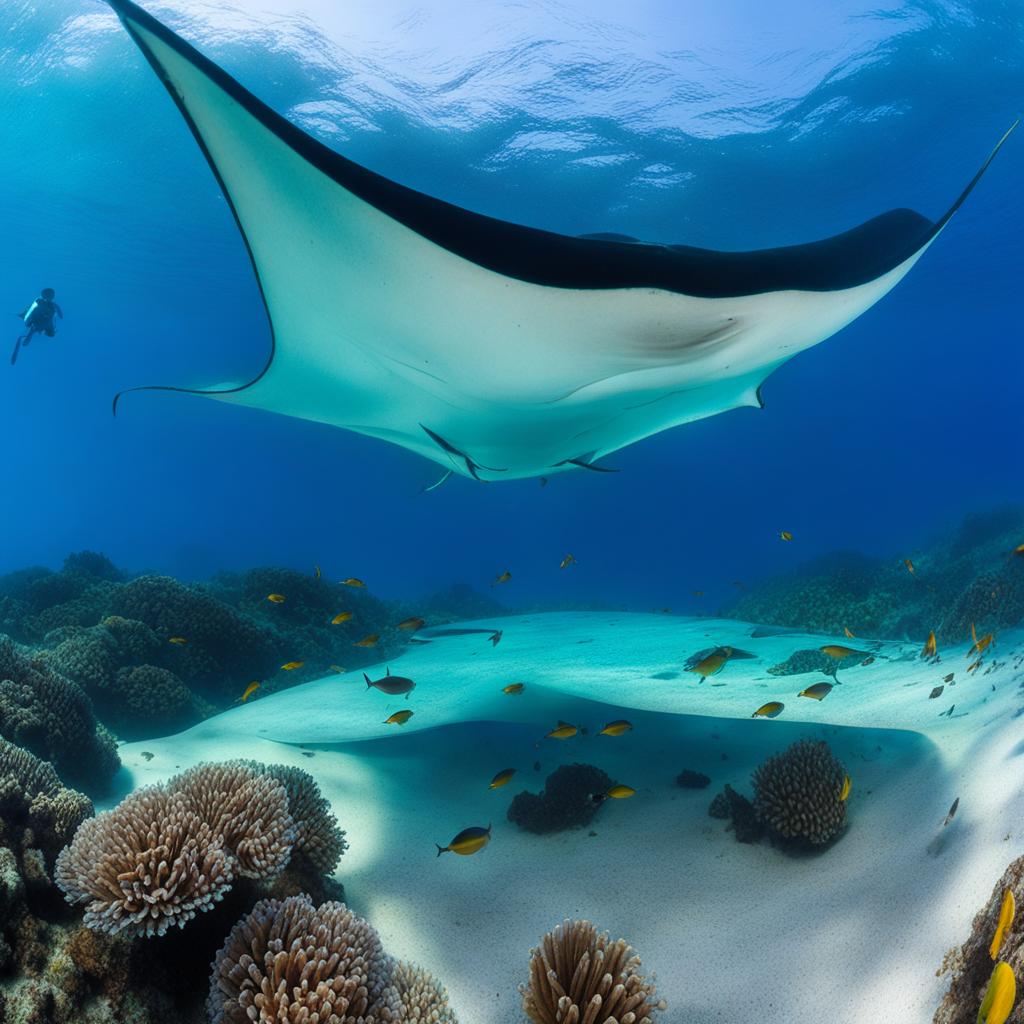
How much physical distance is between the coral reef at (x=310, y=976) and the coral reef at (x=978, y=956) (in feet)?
6.50

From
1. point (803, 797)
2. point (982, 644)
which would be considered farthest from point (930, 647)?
point (803, 797)

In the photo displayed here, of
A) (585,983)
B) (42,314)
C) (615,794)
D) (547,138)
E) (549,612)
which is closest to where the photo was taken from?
(585,983)

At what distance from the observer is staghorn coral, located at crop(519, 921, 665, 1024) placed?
242 cm

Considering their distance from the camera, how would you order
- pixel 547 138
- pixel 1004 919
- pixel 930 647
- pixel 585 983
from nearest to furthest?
pixel 1004 919 → pixel 585 983 → pixel 930 647 → pixel 547 138

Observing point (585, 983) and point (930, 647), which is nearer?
point (585, 983)

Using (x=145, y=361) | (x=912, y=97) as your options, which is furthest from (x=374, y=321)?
(x=145, y=361)

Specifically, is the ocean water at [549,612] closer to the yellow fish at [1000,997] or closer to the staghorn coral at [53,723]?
the staghorn coral at [53,723]

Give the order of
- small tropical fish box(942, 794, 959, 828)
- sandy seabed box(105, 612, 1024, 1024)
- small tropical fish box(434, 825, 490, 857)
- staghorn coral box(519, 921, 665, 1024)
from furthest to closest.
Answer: small tropical fish box(434, 825, 490, 857) → small tropical fish box(942, 794, 959, 828) → sandy seabed box(105, 612, 1024, 1024) → staghorn coral box(519, 921, 665, 1024)

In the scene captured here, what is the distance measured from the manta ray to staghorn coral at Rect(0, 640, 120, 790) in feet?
8.72

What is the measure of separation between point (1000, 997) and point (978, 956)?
35.0 inches

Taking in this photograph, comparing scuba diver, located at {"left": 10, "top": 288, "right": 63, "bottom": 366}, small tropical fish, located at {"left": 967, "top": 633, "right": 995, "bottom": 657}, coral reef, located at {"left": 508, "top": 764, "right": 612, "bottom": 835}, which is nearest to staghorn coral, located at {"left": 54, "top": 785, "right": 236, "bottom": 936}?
coral reef, located at {"left": 508, "top": 764, "right": 612, "bottom": 835}

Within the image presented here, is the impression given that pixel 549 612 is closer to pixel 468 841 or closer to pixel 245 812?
pixel 468 841

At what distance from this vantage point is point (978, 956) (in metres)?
2.09

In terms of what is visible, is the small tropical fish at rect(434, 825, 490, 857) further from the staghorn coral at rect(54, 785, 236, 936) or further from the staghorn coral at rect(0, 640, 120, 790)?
the staghorn coral at rect(0, 640, 120, 790)
